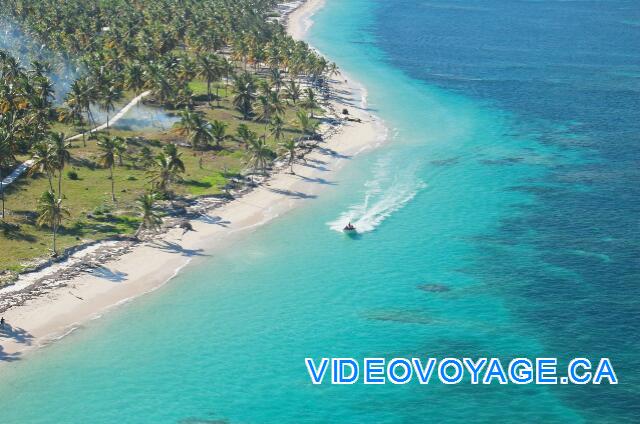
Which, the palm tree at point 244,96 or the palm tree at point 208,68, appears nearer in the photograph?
the palm tree at point 244,96

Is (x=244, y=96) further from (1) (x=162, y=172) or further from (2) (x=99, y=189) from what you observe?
(1) (x=162, y=172)

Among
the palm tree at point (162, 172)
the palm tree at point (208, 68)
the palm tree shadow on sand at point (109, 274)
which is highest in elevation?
the palm tree at point (208, 68)

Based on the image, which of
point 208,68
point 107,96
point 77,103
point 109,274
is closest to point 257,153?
point 107,96

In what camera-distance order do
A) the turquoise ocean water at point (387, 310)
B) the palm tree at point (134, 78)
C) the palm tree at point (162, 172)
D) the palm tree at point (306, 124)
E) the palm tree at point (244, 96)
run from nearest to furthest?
the turquoise ocean water at point (387, 310), the palm tree at point (162, 172), the palm tree at point (306, 124), the palm tree at point (134, 78), the palm tree at point (244, 96)

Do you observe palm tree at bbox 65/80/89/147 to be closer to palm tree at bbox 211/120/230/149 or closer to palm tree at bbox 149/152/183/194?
palm tree at bbox 211/120/230/149

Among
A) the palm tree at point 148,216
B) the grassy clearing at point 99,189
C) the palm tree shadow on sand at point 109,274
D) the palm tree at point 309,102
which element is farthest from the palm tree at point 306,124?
the palm tree shadow on sand at point 109,274

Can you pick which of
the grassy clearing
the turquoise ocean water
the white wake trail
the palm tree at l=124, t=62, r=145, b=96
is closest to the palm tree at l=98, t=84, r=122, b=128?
the grassy clearing

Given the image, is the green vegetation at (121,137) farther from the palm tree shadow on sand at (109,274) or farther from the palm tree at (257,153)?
the palm tree shadow on sand at (109,274)
